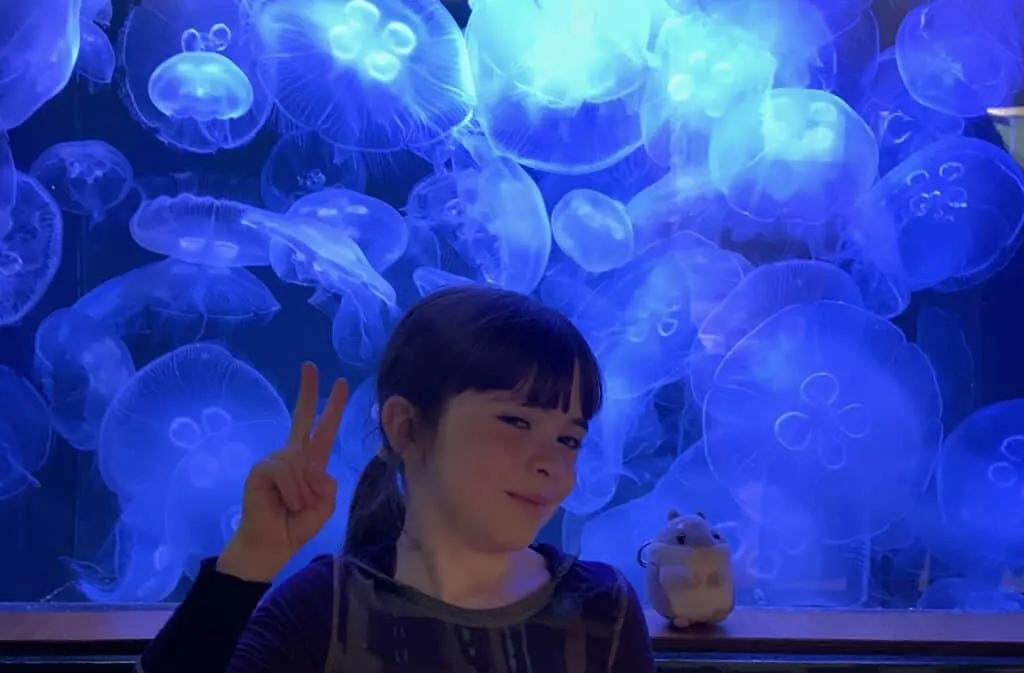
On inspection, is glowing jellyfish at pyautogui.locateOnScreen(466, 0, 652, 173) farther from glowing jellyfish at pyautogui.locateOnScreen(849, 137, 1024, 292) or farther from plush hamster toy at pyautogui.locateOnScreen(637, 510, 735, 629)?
plush hamster toy at pyautogui.locateOnScreen(637, 510, 735, 629)

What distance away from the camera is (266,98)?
7.57 feet

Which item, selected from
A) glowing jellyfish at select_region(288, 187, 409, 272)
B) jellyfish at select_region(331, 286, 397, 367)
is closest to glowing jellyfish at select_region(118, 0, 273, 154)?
glowing jellyfish at select_region(288, 187, 409, 272)

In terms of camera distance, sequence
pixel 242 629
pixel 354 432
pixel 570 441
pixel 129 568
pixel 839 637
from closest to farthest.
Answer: pixel 242 629
pixel 570 441
pixel 839 637
pixel 129 568
pixel 354 432

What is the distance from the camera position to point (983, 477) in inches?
92.5

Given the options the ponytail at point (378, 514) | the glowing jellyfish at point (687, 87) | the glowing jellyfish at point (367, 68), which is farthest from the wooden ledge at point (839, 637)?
the glowing jellyfish at point (367, 68)

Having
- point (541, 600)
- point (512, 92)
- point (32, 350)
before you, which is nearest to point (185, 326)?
point (32, 350)

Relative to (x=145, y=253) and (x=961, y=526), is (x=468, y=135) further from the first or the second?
(x=961, y=526)

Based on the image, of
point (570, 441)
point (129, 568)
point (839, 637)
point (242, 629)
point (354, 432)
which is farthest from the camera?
point (354, 432)

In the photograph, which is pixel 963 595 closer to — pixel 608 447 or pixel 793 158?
pixel 608 447

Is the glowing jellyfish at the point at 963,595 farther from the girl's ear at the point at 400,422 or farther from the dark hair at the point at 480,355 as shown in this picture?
the girl's ear at the point at 400,422

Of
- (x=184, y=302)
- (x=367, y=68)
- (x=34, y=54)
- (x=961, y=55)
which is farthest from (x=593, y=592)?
(x=961, y=55)

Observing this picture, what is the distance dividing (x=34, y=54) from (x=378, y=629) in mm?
1701

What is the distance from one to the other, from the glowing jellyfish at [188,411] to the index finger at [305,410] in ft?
4.21

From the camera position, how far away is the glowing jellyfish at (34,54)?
2.15 m
